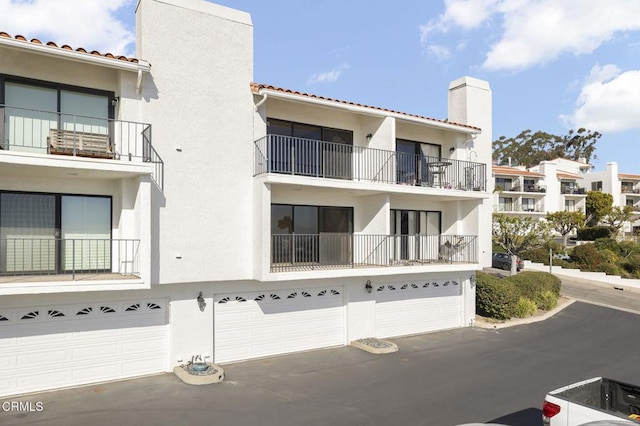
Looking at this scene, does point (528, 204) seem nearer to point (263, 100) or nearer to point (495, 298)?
point (495, 298)

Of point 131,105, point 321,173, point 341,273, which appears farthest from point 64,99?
point 341,273

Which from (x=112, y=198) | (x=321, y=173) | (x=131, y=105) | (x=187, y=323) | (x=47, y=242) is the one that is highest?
(x=131, y=105)

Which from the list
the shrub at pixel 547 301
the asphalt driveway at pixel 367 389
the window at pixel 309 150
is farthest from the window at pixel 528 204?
the window at pixel 309 150

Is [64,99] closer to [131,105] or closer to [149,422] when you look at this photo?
[131,105]

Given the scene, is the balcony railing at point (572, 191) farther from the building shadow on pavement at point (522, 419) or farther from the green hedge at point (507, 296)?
the building shadow on pavement at point (522, 419)

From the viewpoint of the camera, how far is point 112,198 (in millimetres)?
12586

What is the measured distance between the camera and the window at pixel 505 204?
2096 inches

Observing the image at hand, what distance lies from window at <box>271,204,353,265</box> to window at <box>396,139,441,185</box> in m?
2.77

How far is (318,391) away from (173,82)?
31.1ft

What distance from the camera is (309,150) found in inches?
623

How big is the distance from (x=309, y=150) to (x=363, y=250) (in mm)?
4244

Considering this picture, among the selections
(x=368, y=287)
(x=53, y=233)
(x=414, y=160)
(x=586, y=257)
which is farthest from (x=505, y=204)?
(x=53, y=233)

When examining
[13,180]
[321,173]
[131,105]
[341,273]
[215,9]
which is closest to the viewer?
[13,180]

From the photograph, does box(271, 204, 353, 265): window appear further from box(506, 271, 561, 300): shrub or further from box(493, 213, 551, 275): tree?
box(493, 213, 551, 275): tree
